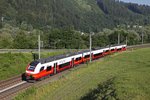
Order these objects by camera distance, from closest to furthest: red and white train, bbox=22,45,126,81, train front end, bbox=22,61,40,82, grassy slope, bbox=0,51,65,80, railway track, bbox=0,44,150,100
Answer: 1. railway track, bbox=0,44,150,100
2. train front end, bbox=22,61,40,82
3. red and white train, bbox=22,45,126,81
4. grassy slope, bbox=0,51,65,80

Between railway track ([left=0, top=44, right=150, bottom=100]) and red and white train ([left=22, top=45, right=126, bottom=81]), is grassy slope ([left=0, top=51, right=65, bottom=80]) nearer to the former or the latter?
red and white train ([left=22, top=45, right=126, bottom=81])

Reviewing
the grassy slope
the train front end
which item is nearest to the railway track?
the train front end

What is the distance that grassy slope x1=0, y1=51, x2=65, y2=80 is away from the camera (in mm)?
56969

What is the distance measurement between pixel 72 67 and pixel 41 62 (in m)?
16.2

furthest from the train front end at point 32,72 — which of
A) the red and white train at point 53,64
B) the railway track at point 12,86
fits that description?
the railway track at point 12,86

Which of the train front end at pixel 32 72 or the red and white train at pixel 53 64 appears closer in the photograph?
the train front end at pixel 32 72

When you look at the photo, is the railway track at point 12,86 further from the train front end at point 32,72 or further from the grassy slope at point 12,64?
the grassy slope at point 12,64

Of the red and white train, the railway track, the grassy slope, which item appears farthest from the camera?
the grassy slope

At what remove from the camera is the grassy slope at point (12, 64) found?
5697 centimetres

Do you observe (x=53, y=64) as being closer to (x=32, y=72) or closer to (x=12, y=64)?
(x=32, y=72)

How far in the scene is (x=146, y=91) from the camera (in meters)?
24.8

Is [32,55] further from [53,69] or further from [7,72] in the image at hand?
[53,69]

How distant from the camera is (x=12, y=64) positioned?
64.2 meters

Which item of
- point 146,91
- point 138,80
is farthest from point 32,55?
point 146,91
